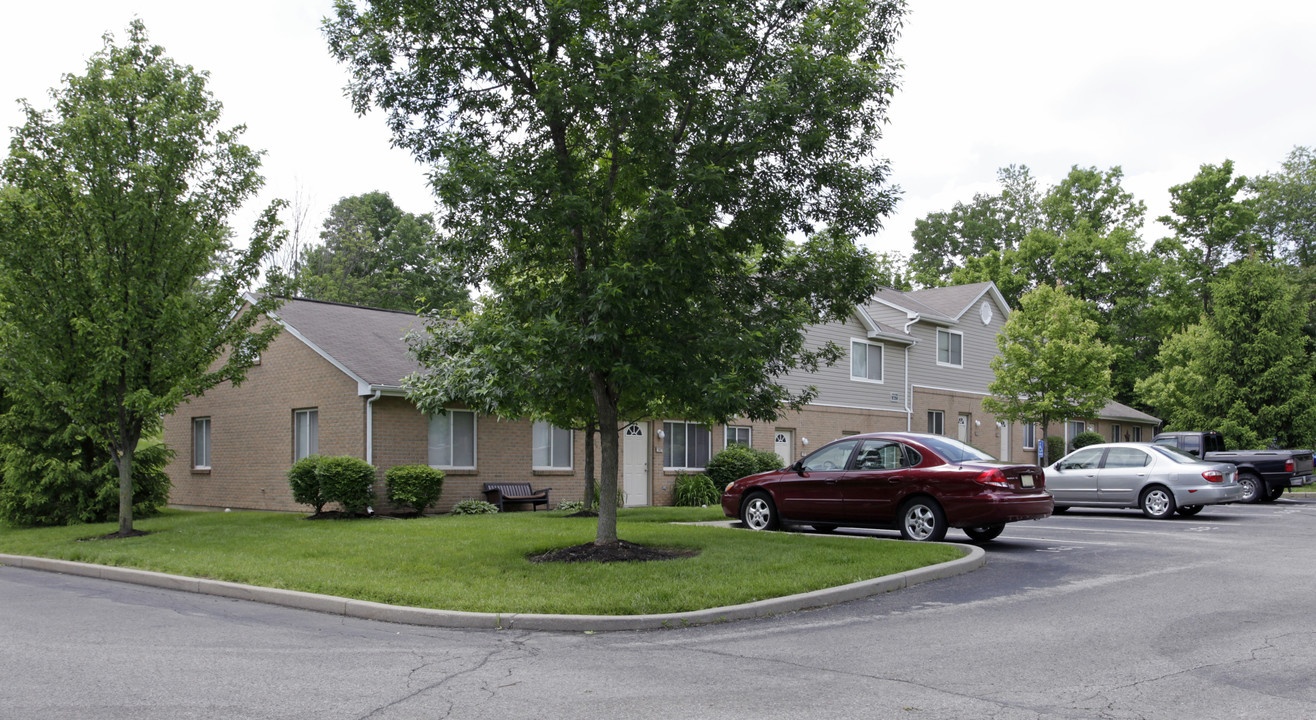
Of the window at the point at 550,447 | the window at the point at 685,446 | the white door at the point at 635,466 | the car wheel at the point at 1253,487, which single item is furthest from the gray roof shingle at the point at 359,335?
the car wheel at the point at 1253,487

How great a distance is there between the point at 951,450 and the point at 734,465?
11.7 m

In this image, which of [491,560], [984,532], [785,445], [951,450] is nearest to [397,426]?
[491,560]

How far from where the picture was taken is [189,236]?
1609 centimetres

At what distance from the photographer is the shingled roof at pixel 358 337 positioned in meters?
19.8

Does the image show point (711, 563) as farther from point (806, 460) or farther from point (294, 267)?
point (294, 267)

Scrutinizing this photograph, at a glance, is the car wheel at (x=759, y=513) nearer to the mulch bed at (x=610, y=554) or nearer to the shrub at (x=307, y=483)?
the mulch bed at (x=610, y=554)

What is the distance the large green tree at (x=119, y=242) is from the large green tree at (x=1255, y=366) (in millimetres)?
33814

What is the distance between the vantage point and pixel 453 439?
20703 millimetres

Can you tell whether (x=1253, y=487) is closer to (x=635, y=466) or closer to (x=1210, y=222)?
(x=635, y=466)

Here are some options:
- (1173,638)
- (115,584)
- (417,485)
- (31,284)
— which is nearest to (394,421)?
(417,485)

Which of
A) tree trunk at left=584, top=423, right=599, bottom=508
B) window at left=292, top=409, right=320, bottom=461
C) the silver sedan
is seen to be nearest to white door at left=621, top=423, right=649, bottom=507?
tree trunk at left=584, top=423, right=599, bottom=508

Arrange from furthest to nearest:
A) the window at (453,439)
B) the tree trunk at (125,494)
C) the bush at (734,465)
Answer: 1. the bush at (734,465)
2. the window at (453,439)
3. the tree trunk at (125,494)

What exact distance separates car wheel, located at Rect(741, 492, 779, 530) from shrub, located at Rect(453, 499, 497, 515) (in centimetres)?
647

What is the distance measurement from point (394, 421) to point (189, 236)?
5524mm
